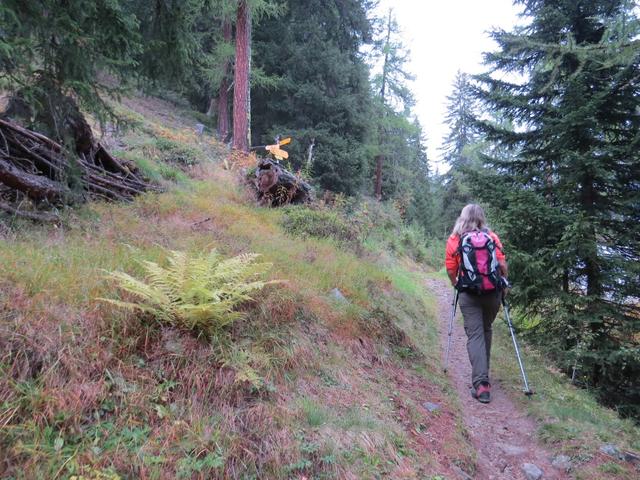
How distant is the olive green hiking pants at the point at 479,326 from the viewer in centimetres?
489

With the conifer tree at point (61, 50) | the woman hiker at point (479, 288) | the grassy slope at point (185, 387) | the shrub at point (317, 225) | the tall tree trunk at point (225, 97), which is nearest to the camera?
the grassy slope at point (185, 387)

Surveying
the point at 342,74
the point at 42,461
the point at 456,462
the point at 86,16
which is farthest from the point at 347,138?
the point at 42,461

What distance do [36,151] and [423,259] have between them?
67.1ft

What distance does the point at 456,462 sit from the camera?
3.34 meters

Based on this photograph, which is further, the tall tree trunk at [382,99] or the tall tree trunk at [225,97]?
the tall tree trunk at [382,99]

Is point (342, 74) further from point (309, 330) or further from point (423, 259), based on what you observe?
point (309, 330)

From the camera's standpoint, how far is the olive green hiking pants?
489 centimetres

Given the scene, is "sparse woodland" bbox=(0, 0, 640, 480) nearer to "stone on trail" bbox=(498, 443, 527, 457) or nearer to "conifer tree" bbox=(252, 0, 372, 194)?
"stone on trail" bbox=(498, 443, 527, 457)

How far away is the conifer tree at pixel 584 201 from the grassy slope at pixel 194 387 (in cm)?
175

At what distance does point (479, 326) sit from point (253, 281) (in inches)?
116

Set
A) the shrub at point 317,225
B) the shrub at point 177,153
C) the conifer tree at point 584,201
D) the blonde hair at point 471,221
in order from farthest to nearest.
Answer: the shrub at point 177,153 < the shrub at point 317,225 < the conifer tree at point 584,201 < the blonde hair at point 471,221

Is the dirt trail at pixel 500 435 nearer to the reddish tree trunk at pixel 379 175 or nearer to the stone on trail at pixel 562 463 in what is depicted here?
the stone on trail at pixel 562 463

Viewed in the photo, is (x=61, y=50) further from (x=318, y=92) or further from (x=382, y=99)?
(x=382, y=99)

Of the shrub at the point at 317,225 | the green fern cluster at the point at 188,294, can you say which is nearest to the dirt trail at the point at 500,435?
the green fern cluster at the point at 188,294
